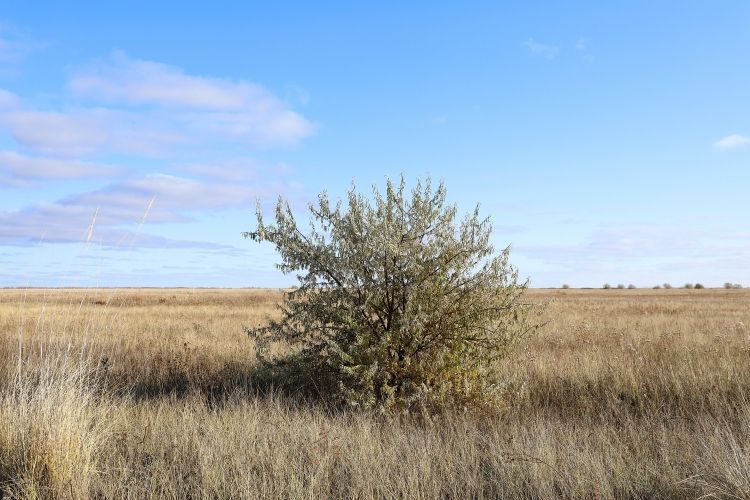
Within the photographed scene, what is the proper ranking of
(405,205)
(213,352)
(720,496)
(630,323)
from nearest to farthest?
(720,496) → (405,205) → (213,352) → (630,323)

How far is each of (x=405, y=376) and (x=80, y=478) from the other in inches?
157

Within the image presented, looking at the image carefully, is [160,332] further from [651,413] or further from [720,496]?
[720,496]

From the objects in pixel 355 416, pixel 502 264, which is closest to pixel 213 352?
pixel 355 416

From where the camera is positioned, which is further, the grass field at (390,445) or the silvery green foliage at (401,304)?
the silvery green foliage at (401,304)

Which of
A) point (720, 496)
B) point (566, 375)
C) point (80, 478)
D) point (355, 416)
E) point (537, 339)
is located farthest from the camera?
point (537, 339)

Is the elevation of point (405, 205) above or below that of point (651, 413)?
above

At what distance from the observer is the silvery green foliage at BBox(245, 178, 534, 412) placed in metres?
7.30

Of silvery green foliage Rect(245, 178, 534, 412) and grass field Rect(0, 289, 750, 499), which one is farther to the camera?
silvery green foliage Rect(245, 178, 534, 412)

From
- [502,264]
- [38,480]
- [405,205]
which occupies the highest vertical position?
[405,205]

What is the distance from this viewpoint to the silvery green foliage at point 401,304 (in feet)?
23.9

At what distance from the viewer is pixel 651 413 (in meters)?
7.25

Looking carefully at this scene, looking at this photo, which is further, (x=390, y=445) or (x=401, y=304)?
(x=401, y=304)

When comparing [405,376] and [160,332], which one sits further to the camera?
[160,332]

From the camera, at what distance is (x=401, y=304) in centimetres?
761
